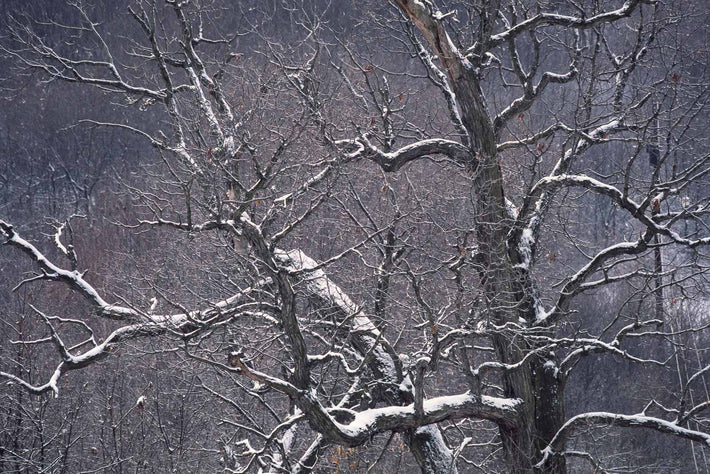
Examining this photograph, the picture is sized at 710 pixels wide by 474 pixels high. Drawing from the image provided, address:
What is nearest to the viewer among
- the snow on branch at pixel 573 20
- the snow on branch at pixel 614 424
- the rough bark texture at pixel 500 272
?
the snow on branch at pixel 614 424

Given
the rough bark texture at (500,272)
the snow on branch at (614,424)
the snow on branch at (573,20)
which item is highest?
the snow on branch at (573,20)

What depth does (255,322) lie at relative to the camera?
9.88 meters

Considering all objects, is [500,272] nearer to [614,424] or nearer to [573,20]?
[614,424]

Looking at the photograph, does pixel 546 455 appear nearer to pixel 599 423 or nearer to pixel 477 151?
pixel 599 423

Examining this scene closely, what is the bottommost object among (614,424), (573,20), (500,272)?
(614,424)

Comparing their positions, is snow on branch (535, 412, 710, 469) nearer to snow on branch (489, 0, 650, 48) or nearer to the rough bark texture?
the rough bark texture

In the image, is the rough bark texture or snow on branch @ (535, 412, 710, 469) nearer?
snow on branch @ (535, 412, 710, 469)

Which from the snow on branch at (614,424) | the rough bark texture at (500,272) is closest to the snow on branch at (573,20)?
the rough bark texture at (500,272)

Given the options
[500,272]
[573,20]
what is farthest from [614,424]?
[573,20]

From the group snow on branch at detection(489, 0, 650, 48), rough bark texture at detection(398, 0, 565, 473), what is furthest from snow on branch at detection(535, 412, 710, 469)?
snow on branch at detection(489, 0, 650, 48)

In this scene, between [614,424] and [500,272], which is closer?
[614,424]

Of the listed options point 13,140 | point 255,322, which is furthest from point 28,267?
point 255,322

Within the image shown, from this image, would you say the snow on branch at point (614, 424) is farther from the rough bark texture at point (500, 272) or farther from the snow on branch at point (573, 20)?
the snow on branch at point (573, 20)

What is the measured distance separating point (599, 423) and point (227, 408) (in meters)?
13.7
